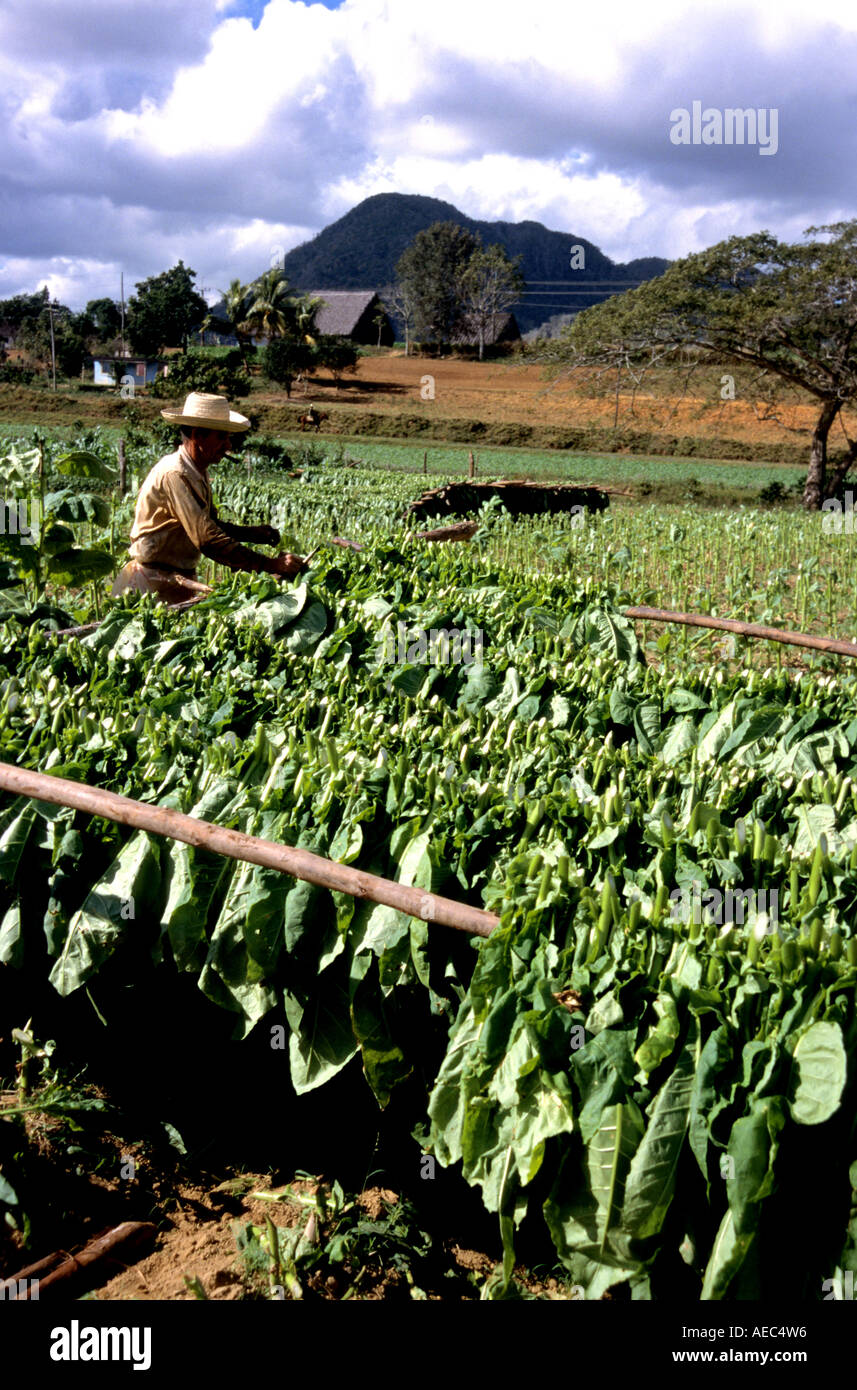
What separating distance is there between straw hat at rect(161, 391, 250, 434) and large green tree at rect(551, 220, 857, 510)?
19584 millimetres

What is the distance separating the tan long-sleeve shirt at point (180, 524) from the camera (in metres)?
5.56

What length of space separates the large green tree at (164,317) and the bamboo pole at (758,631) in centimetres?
5966

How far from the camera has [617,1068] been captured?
2135mm

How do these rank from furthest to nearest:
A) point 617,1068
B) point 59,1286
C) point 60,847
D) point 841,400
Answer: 1. point 841,400
2. point 60,847
3. point 59,1286
4. point 617,1068

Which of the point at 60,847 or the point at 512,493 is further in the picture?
the point at 512,493

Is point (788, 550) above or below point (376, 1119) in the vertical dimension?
above

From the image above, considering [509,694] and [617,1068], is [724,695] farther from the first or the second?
[617,1068]

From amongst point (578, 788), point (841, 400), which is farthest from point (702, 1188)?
point (841, 400)

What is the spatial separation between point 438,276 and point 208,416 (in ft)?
251

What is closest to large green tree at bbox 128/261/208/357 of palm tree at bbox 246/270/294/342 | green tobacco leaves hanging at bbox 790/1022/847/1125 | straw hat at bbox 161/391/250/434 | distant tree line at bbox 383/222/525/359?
palm tree at bbox 246/270/294/342

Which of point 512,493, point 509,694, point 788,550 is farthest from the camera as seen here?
point 512,493

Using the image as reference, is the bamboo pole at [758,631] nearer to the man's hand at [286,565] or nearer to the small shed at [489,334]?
the man's hand at [286,565]
